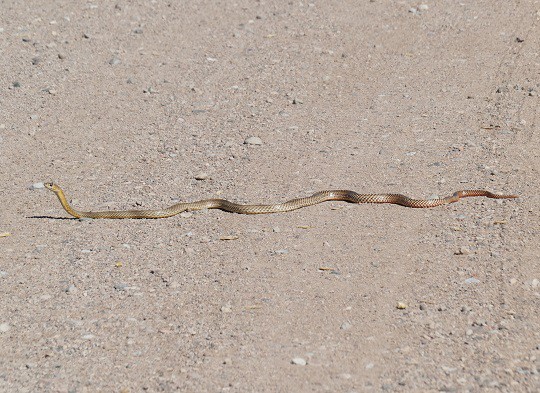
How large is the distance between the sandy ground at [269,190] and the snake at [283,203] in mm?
122

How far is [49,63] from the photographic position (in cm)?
1390

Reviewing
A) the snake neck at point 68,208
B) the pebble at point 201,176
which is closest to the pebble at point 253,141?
the pebble at point 201,176

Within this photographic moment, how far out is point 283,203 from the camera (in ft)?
30.1

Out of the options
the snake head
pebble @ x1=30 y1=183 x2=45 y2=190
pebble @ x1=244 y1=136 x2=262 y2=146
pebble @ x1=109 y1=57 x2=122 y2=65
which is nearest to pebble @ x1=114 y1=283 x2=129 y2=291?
the snake head

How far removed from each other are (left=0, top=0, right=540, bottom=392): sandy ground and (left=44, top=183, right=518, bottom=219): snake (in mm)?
122

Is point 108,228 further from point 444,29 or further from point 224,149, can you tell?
point 444,29

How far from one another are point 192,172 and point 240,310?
3617 mm

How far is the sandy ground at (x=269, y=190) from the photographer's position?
6.33 meters

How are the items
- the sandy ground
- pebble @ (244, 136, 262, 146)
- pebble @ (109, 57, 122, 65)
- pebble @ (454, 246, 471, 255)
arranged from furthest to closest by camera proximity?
pebble @ (109, 57, 122, 65) → pebble @ (244, 136, 262, 146) → pebble @ (454, 246, 471, 255) → the sandy ground

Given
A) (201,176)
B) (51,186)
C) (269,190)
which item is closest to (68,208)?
(51,186)

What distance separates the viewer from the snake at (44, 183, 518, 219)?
913cm

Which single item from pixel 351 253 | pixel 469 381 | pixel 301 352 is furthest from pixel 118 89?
pixel 469 381

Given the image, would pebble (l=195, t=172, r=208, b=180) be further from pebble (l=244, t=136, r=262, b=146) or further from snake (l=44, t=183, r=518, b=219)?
pebble (l=244, t=136, r=262, b=146)

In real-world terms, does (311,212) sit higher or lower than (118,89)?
higher
